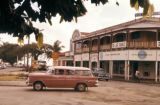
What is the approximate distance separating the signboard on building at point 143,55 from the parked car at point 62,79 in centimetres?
2000

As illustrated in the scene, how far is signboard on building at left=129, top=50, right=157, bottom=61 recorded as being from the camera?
155 feet

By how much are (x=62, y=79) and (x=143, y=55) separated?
71.4 ft

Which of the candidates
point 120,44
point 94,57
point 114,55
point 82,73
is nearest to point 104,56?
point 114,55

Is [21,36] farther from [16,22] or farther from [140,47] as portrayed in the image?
[140,47]

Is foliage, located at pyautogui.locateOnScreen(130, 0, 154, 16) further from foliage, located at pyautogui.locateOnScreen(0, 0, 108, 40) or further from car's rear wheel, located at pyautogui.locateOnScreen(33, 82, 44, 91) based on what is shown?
car's rear wheel, located at pyautogui.locateOnScreen(33, 82, 44, 91)

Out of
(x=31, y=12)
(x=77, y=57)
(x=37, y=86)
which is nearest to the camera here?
(x=31, y=12)

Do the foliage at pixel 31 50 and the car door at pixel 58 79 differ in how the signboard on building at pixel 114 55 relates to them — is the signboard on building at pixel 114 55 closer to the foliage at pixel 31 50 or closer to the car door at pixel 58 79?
the car door at pixel 58 79

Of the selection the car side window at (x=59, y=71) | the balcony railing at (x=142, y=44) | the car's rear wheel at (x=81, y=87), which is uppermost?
the balcony railing at (x=142, y=44)

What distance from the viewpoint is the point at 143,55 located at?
47.7 meters

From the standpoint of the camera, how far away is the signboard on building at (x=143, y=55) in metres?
47.2

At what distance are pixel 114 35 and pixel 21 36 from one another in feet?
163

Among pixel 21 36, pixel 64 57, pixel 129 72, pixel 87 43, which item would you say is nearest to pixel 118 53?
pixel 129 72

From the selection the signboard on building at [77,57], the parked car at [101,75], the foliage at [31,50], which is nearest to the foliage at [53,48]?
the foliage at [31,50]

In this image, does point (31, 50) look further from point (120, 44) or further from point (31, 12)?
point (31, 12)
